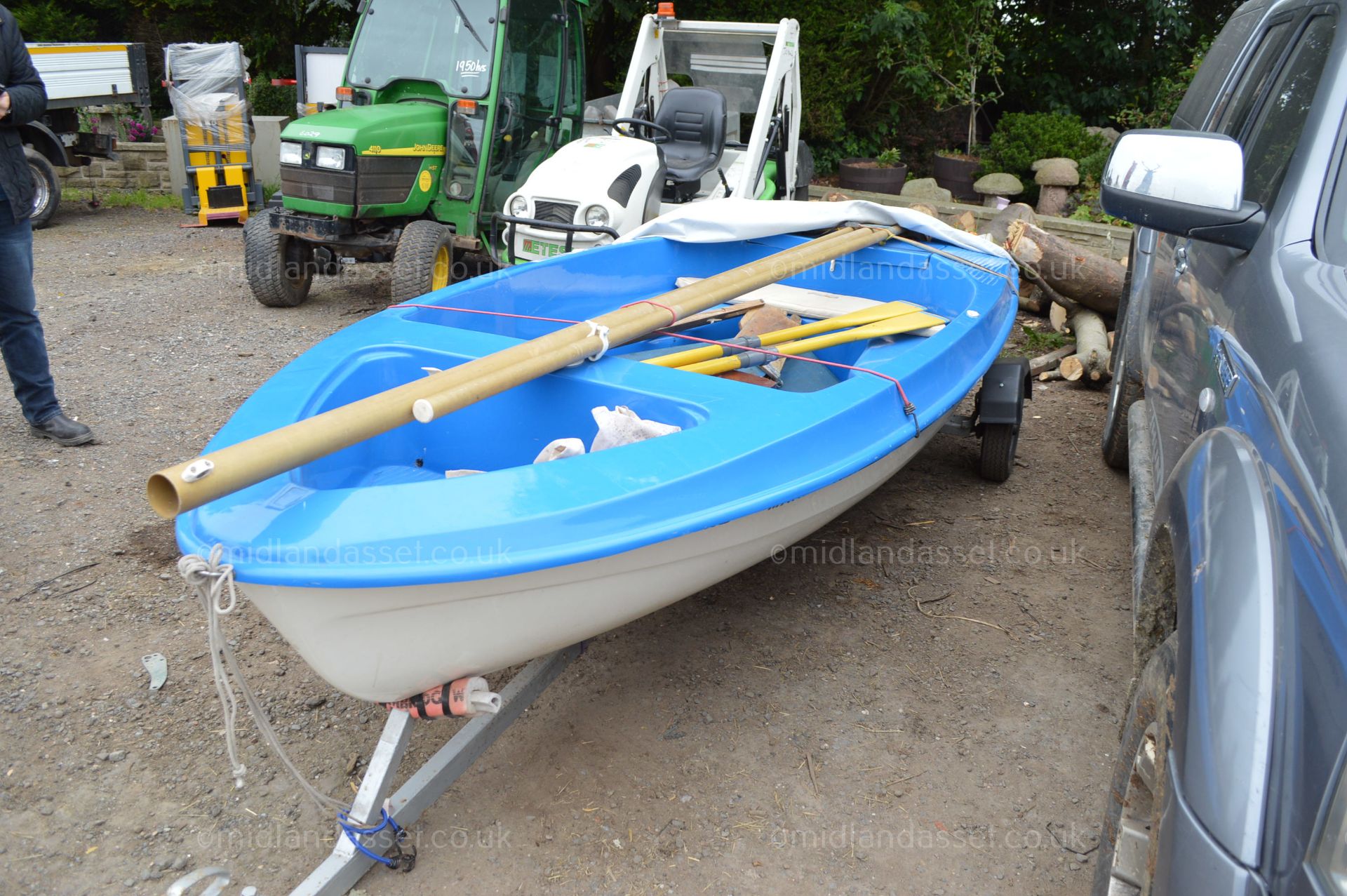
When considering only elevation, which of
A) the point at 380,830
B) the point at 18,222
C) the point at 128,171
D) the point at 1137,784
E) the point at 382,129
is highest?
the point at 382,129

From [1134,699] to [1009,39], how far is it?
1134 cm

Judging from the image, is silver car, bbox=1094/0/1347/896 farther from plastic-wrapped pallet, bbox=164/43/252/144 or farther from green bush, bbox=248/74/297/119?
green bush, bbox=248/74/297/119

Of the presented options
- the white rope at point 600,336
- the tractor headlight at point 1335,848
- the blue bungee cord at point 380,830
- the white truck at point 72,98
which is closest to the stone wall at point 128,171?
the white truck at point 72,98

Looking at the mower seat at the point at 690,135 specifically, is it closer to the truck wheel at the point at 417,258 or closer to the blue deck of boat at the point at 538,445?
the truck wheel at the point at 417,258

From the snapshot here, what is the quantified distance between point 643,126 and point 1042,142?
4873mm

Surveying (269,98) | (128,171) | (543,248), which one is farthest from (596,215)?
(269,98)

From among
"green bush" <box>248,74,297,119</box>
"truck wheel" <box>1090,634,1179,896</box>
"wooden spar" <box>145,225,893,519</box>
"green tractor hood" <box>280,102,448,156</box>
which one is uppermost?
"green bush" <box>248,74,297,119</box>

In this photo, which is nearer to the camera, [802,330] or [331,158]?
[802,330]

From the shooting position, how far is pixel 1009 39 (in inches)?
443

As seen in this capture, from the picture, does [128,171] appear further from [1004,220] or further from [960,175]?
[1004,220]

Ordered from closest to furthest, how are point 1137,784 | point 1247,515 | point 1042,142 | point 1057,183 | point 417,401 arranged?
point 1247,515
point 1137,784
point 417,401
point 1057,183
point 1042,142

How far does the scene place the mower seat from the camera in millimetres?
6129

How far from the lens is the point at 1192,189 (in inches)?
68.9

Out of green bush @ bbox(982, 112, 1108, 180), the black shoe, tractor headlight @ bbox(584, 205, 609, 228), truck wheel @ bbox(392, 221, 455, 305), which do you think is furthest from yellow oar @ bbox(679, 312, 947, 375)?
green bush @ bbox(982, 112, 1108, 180)
